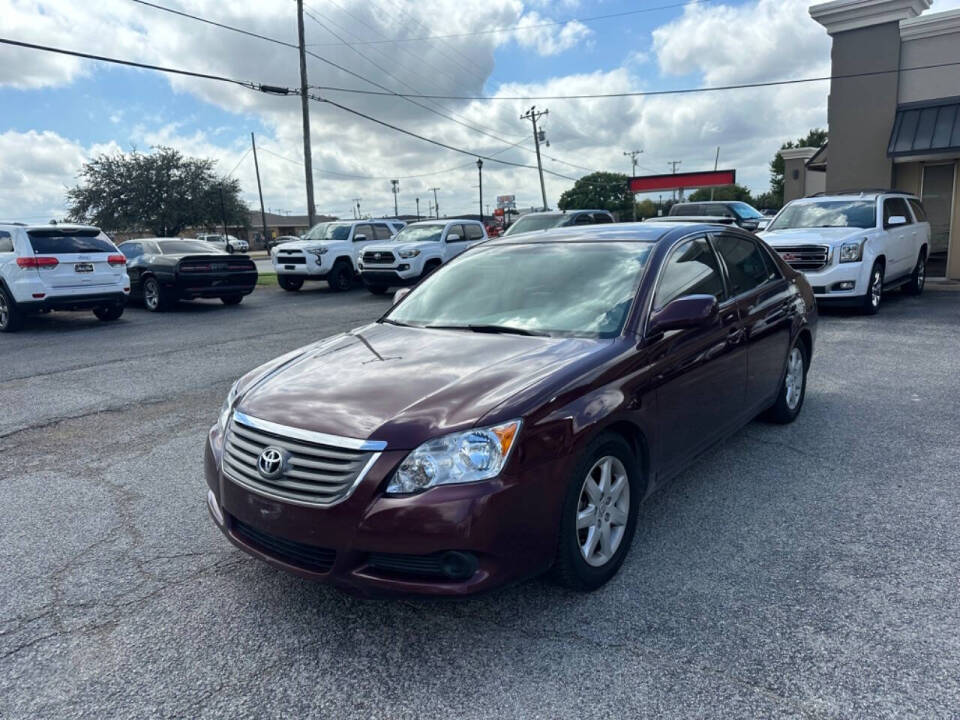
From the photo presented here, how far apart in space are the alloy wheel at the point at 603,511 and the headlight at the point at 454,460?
515mm

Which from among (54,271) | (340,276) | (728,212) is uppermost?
(728,212)

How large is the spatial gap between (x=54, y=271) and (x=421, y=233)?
8592mm

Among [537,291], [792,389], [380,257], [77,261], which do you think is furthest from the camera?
[380,257]

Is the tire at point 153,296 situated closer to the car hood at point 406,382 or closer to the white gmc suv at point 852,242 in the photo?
the white gmc suv at point 852,242

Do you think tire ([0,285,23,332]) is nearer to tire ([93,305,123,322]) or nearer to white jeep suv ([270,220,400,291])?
tire ([93,305,123,322])

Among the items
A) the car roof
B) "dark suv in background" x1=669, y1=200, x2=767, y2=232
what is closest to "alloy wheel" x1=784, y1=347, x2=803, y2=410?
the car roof

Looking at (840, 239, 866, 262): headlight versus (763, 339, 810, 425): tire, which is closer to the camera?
(763, 339, 810, 425): tire

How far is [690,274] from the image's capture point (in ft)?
13.6

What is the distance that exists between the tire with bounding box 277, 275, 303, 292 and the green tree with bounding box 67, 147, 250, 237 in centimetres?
3339

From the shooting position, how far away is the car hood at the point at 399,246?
54.7ft

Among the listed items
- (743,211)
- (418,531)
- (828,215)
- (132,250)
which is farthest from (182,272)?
(743,211)

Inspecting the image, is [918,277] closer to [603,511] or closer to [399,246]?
[399,246]

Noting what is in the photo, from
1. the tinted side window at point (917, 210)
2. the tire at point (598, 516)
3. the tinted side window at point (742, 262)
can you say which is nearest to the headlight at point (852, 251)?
the tinted side window at point (917, 210)

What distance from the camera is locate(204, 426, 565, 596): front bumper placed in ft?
8.45
